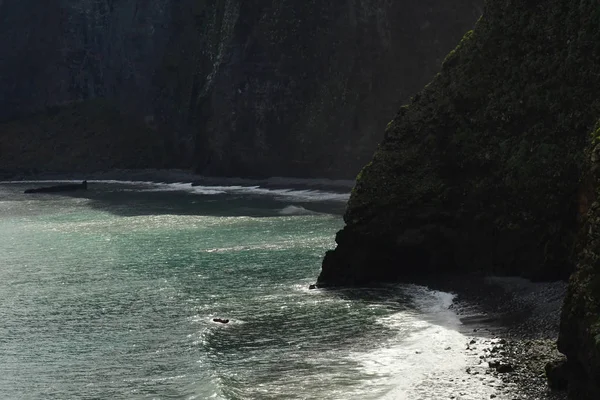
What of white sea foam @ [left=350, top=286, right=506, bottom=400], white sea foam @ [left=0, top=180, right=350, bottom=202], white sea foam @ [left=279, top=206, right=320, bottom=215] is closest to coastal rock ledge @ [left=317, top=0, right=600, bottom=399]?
white sea foam @ [left=350, top=286, right=506, bottom=400]

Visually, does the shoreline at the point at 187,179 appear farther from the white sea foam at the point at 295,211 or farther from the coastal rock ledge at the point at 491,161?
the coastal rock ledge at the point at 491,161

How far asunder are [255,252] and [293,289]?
16.6 meters

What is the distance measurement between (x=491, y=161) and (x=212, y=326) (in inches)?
747

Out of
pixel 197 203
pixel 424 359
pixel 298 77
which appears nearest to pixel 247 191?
pixel 197 203

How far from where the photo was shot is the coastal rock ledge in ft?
150

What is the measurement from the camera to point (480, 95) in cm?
5259

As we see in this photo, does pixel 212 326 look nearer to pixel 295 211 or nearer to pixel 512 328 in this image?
pixel 512 328

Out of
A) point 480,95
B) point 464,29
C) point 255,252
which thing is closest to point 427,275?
point 480,95

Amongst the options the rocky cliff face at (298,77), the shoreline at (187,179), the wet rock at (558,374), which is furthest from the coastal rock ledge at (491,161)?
the rocky cliff face at (298,77)

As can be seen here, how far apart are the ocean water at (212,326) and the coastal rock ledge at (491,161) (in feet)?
11.7

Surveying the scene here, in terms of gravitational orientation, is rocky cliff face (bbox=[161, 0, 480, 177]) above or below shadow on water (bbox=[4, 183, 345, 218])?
above

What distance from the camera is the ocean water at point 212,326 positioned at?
34.2m

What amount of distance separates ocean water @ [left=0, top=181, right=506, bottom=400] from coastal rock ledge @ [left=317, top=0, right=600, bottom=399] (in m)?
3.56

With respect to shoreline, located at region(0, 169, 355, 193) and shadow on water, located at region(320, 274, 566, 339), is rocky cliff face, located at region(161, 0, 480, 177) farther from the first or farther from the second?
shadow on water, located at region(320, 274, 566, 339)
